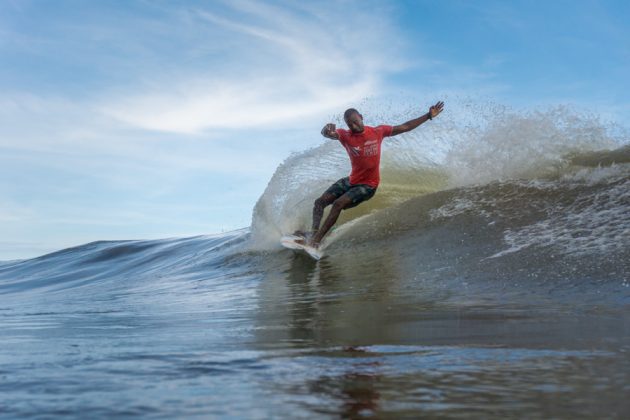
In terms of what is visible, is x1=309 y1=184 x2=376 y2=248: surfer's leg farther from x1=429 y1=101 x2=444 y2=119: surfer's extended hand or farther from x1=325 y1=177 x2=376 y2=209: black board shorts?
x1=429 y1=101 x2=444 y2=119: surfer's extended hand

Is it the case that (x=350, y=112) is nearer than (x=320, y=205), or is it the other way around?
(x=350, y=112)

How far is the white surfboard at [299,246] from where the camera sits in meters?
8.84

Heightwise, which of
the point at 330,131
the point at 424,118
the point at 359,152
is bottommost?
the point at 359,152

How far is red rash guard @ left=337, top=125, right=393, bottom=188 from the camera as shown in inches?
319

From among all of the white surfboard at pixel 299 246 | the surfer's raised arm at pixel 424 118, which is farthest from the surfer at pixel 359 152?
the white surfboard at pixel 299 246

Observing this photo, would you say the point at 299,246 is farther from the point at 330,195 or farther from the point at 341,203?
the point at 341,203

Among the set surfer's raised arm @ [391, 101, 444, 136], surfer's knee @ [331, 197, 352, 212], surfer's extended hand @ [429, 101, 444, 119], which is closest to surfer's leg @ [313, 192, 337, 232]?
surfer's knee @ [331, 197, 352, 212]

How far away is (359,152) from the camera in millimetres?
8141

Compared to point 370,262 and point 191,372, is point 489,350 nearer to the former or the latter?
point 191,372

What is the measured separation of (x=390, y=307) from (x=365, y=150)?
12.8 ft

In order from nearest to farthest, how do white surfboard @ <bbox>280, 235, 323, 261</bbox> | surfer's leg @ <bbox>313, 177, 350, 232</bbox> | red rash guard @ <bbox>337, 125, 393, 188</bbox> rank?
red rash guard @ <bbox>337, 125, 393, 188</bbox> → surfer's leg @ <bbox>313, 177, 350, 232</bbox> → white surfboard @ <bbox>280, 235, 323, 261</bbox>

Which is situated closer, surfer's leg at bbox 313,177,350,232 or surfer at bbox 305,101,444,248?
surfer at bbox 305,101,444,248

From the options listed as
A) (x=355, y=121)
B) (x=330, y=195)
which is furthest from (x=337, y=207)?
(x=355, y=121)

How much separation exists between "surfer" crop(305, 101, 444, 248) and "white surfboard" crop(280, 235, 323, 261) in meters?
0.29
